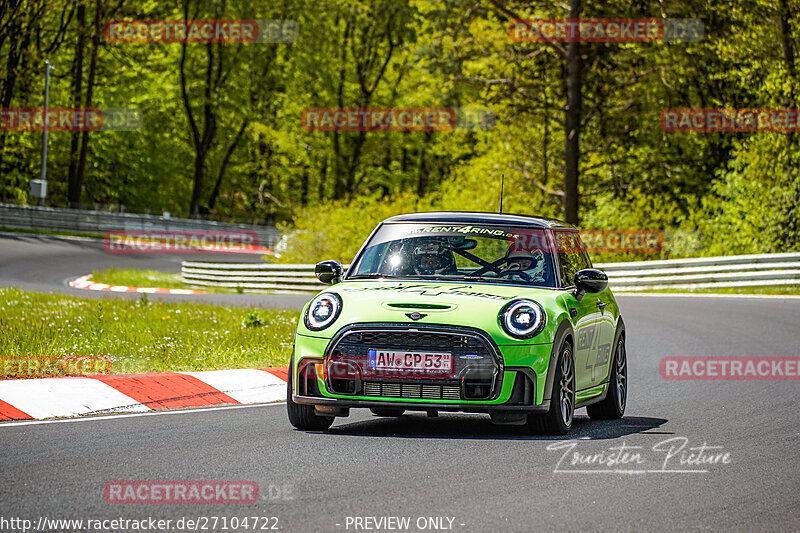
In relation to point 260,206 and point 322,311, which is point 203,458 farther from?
point 260,206

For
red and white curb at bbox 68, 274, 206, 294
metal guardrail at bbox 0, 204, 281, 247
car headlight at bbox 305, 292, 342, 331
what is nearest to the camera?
car headlight at bbox 305, 292, 342, 331

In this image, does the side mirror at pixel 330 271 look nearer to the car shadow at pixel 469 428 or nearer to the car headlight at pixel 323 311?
the car headlight at pixel 323 311

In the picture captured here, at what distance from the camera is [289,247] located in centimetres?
3650

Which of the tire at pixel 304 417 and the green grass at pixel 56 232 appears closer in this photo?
the tire at pixel 304 417

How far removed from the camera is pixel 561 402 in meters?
8.82

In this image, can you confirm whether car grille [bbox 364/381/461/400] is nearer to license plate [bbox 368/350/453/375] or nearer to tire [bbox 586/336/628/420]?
license plate [bbox 368/350/453/375]

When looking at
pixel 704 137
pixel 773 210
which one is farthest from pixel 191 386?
pixel 704 137
